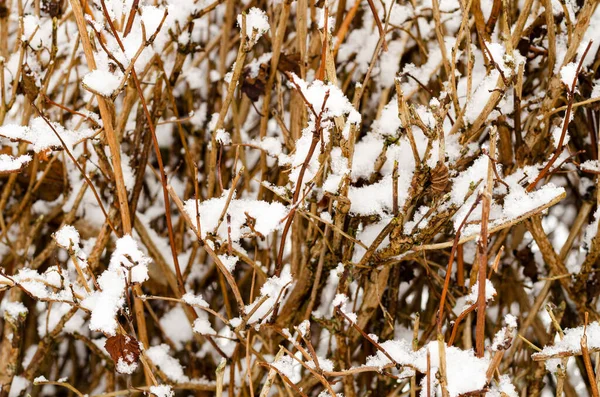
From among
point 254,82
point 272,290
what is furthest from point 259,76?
point 272,290

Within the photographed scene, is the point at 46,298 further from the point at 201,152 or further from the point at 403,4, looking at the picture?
the point at 403,4

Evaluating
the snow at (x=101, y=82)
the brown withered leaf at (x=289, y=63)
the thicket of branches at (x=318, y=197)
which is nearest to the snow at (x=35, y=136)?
the thicket of branches at (x=318, y=197)

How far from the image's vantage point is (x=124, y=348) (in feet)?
3.06

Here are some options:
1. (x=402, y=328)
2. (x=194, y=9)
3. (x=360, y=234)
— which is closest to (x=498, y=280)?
(x=402, y=328)

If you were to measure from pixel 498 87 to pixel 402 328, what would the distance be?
2.95 feet

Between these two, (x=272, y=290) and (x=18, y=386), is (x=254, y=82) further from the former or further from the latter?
(x=18, y=386)

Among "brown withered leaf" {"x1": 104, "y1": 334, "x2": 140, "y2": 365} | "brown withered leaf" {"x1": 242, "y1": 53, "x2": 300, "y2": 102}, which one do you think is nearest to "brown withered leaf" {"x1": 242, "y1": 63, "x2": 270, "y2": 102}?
"brown withered leaf" {"x1": 242, "y1": 53, "x2": 300, "y2": 102}

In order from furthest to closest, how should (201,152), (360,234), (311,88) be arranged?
(201,152) < (360,234) < (311,88)

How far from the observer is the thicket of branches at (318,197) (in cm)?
96

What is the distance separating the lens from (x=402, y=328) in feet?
5.59

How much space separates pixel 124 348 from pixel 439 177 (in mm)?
618

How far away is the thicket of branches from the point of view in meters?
0.96

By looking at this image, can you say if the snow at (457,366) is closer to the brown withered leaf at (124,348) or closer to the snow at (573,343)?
the snow at (573,343)

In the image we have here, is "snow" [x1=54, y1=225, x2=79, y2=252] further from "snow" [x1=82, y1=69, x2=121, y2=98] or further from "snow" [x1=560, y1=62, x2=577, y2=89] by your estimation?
"snow" [x1=560, y1=62, x2=577, y2=89]
